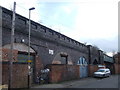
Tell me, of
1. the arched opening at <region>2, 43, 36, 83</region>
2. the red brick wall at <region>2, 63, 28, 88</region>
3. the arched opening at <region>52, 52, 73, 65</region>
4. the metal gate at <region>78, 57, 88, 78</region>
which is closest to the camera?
the red brick wall at <region>2, 63, 28, 88</region>

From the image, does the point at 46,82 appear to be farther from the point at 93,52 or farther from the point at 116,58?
the point at 116,58

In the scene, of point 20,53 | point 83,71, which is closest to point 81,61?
point 83,71

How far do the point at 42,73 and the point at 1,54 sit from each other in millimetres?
6208

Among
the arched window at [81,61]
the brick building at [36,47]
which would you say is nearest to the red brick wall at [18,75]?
the brick building at [36,47]

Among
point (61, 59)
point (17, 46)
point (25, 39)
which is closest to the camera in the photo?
point (17, 46)

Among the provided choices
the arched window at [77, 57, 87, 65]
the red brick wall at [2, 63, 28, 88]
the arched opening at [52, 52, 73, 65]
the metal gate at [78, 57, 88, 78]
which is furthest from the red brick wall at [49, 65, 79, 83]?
the arched window at [77, 57, 87, 65]

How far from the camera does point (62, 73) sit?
63.1 feet

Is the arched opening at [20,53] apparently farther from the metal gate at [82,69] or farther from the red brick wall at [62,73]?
the metal gate at [82,69]

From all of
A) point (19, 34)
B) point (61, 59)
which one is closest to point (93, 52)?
point (61, 59)

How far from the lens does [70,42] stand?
85.9ft

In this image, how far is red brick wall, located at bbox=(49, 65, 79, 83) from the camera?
17.4 m

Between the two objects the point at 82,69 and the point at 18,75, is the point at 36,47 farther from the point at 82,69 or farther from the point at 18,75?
the point at 82,69

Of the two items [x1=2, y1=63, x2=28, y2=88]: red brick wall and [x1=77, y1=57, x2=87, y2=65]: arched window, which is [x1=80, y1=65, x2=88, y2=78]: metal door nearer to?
[x1=77, y1=57, x2=87, y2=65]: arched window

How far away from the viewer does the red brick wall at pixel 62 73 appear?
1739 cm
